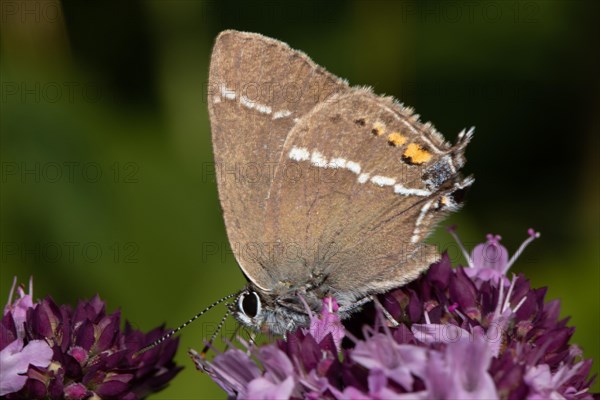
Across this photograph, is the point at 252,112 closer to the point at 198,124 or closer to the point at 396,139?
the point at 396,139

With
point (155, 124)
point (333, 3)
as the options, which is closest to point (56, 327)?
point (155, 124)

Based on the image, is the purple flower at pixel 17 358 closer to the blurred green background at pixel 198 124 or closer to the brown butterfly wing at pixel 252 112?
the brown butterfly wing at pixel 252 112

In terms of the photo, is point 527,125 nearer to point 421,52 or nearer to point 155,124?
point 421,52

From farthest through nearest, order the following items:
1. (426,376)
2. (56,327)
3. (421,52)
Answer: (421,52)
(56,327)
(426,376)

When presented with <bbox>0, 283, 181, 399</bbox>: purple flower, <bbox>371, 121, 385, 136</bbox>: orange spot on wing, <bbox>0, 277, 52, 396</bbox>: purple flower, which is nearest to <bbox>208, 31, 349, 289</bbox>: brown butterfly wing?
<bbox>371, 121, 385, 136</bbox>: orange spot on wing

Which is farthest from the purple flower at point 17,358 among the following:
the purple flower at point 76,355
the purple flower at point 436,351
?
the purple flower at point 436,351

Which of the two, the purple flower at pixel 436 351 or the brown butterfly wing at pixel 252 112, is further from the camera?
the brown butterfly wing at pixel 252 112

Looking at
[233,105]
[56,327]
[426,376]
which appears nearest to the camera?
[426,376]
